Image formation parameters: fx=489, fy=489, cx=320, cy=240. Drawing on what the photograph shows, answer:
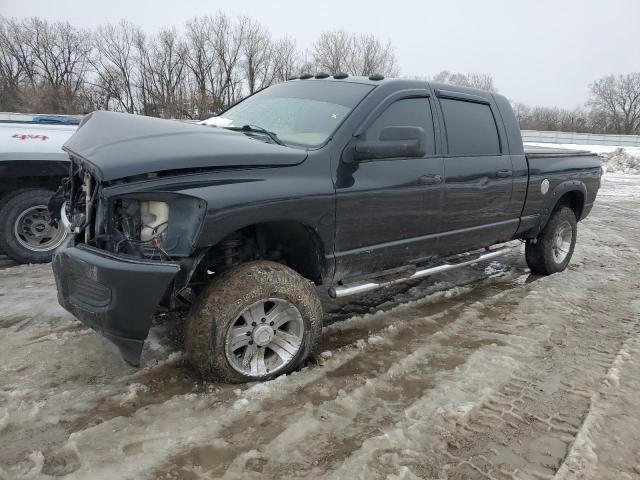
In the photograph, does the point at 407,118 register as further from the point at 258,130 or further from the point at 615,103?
the point at 615,103

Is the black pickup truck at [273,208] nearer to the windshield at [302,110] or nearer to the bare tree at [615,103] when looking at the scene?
the windshield at [302,110]

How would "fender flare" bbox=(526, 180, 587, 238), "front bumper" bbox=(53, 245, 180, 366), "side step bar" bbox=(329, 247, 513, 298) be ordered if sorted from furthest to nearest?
"fender flare" bbox=(526, 180, 587, 238), "side step bar" bbox=(329, 247, 513, 298), "front bumper" bbox=(53, 245, 180, 366)

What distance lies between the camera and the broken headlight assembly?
261 centimetres

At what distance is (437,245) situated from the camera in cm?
405

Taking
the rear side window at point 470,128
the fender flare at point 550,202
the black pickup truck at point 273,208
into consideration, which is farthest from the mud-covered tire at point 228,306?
the fender flare at point 550,202

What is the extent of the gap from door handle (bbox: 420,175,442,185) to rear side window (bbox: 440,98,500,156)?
333 millimetres

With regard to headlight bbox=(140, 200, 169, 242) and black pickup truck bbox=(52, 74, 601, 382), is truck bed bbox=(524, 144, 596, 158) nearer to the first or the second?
black pickup truck bbox=(52, 74, 601, 382)

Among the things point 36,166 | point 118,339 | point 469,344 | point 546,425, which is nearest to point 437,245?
point 469,344

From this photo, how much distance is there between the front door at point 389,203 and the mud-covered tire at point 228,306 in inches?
18.9

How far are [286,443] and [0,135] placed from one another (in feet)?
14.6

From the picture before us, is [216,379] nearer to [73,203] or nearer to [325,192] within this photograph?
[325,192]

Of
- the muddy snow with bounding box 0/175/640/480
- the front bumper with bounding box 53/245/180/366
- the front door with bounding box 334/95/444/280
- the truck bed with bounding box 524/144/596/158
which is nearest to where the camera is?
the muddy snow with bounding box 0/175/640/480

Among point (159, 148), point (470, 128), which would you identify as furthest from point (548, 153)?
point (159, 148)

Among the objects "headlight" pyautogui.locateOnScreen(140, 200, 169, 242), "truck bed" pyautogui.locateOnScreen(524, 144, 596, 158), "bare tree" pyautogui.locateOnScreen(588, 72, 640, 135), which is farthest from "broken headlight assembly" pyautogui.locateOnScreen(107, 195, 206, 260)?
"bare tree" pyautogui.locateOnScreen(588, 72, 640, 135)
